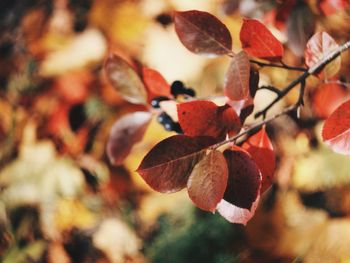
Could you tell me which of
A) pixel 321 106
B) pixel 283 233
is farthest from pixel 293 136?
pixel 283 233

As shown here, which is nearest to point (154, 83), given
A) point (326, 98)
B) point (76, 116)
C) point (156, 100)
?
point (156, 100)

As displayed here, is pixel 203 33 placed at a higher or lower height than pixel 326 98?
higher

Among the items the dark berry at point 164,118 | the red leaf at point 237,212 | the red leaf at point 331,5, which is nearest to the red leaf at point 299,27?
the red leaf at point 331,5

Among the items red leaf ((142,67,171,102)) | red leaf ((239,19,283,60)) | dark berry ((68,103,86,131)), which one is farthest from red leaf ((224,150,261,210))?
dark berry ((68,103,86,131))

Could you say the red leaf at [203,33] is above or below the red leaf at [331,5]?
above

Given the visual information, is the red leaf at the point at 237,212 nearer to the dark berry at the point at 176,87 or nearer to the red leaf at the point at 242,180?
the red leaf at the point at 242,180

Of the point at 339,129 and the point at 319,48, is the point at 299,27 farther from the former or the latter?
the point at 339,129
